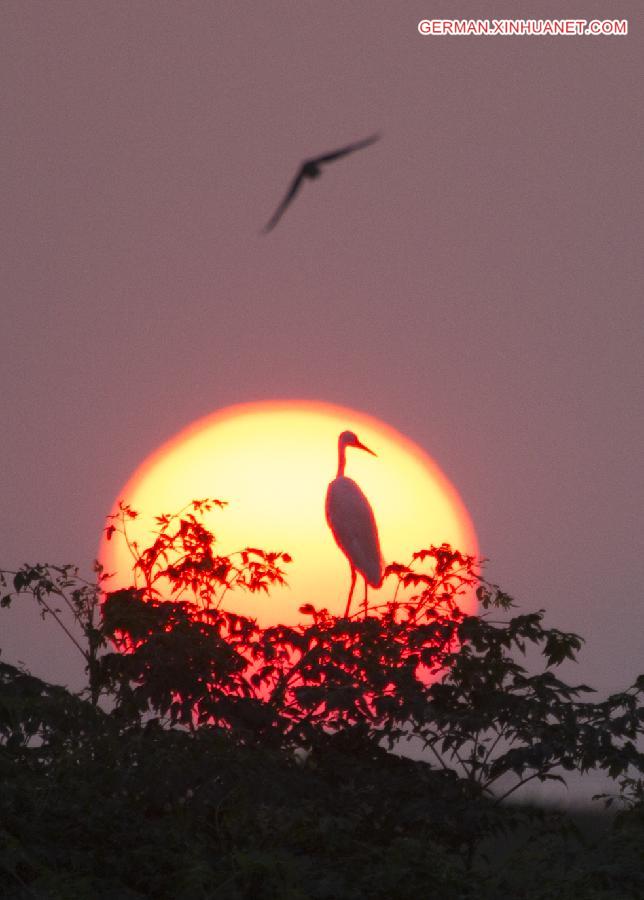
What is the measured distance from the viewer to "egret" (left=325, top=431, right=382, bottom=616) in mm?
21938

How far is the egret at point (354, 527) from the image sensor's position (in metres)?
21.9

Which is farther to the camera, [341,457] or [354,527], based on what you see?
[341,457]

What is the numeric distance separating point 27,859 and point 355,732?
3404 mm

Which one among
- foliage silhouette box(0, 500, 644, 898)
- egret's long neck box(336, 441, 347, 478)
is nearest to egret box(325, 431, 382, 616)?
egret's long neck box(336, 441, 347, 478)

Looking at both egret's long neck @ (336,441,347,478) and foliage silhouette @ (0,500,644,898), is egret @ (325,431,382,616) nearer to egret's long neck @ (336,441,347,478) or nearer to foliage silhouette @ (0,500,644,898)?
egret's long neck @ (336,441,347,478)

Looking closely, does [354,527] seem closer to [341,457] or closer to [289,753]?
[341,457]

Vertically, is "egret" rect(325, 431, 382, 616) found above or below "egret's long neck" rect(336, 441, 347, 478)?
Answer: below

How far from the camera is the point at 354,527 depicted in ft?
73.2

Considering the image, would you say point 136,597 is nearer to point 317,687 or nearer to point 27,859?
point 317,687

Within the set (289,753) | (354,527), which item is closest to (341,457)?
(354,527)

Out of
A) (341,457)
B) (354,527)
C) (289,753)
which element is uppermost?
(341,457)

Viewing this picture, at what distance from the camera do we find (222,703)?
11055mm

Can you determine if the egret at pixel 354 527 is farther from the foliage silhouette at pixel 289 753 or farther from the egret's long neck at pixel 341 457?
the foliage silhouette at pixel 289 753

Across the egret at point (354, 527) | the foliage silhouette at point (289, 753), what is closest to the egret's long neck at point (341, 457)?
the egret at point (354, 527)
